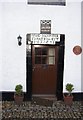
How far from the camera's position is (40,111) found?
9.38 meters

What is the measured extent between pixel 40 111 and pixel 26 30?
3191mm

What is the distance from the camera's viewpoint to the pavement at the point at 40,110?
8.78m

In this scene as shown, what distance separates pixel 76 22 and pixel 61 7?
0.83 metres

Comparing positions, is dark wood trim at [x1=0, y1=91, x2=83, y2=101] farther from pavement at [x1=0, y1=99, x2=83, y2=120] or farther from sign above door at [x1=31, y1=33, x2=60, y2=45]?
sign above door at [x1=31, y1=33, x2=60, y2=45]

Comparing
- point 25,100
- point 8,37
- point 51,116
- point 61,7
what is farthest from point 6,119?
point 61,7

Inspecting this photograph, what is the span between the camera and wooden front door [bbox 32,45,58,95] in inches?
423

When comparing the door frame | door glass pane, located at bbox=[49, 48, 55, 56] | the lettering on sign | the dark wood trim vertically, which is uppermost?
the lettering on sign

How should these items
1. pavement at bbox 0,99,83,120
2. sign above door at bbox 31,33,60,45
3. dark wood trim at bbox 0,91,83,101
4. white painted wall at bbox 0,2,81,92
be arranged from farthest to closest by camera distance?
dark wood trim at bbox 0,91,83,101 → sign above door at bbox 31,33,60,45 → white painted wall at bbox 0,2,81,92 → pavement at bbox 0,99,83,120

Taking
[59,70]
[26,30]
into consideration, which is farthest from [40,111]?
[26,30]

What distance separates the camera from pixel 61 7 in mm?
10359

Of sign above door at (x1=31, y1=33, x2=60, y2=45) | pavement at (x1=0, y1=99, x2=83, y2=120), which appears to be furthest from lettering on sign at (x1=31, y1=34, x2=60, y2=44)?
pavement at (x1=0, y1=99, x2=83, y2=120)

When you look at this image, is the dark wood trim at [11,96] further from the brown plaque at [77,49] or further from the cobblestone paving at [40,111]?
the brown plaque at [77,49]

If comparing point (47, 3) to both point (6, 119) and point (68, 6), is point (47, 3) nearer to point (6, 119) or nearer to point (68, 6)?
point (68, 6)

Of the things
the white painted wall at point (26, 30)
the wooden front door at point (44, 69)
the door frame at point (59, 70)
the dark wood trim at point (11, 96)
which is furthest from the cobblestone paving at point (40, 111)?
the white painted wall at point (26, 30)
